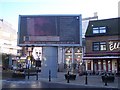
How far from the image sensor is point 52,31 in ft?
123

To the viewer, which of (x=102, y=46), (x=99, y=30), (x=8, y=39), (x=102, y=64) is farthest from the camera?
(x=8, y=39)

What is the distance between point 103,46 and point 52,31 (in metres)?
14.2

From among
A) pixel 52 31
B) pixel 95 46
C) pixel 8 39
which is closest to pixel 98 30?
pixel 95 46

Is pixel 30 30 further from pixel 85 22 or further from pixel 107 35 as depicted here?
pixel 85 22

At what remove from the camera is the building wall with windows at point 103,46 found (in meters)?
47.4

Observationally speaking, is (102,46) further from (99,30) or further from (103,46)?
(99,30)

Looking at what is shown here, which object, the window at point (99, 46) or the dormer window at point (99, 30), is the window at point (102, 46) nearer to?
the window at point (99, 46)

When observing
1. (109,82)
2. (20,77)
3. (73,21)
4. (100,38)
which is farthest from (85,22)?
(109,82)

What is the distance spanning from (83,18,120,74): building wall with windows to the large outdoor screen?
11.5 metres

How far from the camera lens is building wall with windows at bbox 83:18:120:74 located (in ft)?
156

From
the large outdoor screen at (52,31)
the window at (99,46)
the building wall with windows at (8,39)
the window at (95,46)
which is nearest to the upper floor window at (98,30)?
A: the window at (95,46)

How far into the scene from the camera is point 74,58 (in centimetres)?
8200

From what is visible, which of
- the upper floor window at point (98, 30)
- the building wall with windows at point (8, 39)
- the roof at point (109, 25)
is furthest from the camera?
the building wall with windows at point (8, 39)

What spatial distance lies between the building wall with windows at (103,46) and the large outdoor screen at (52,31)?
1148 centimetres
